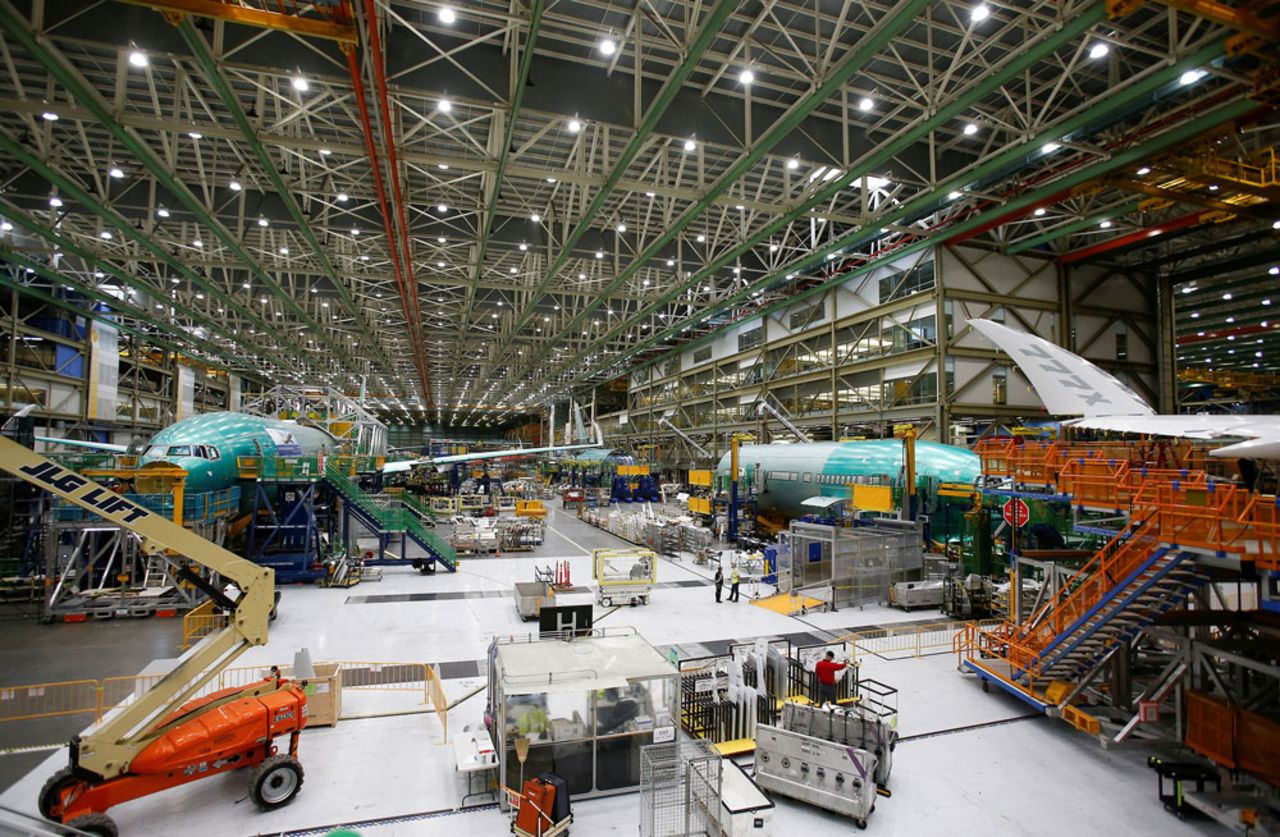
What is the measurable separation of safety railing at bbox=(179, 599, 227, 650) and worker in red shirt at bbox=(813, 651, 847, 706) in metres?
17.0

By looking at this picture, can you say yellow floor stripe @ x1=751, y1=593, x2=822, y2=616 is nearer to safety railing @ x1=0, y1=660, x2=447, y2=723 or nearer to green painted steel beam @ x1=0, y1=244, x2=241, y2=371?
safety railing @ x1=0, y1=660, x2=447, y2=723

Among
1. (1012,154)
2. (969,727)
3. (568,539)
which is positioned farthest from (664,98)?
(568,539)

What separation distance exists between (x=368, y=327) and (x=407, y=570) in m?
24.6

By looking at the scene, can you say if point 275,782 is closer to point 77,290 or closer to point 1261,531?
point 1261,531

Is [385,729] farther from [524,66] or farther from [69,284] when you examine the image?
[69,284]

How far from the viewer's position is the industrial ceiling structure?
16281 mm

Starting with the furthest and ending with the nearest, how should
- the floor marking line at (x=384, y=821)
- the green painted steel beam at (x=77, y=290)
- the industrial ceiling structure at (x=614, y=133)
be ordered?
the green painted steel beam at (x=77, y=290) < the industrial ceiling structure at (x=614, y=133) < the floor marking line at (x=384, y=821)

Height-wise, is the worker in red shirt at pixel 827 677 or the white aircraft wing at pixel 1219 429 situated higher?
the white aircraft wing at pixel 1219 429

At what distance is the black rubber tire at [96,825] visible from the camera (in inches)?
324

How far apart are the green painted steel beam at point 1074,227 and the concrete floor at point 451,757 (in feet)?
78.7

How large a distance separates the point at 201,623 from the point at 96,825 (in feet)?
39.4

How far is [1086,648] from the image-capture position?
1281 cm

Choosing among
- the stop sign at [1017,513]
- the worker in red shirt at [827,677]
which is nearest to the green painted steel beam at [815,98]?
the stop sign at [1017,513]

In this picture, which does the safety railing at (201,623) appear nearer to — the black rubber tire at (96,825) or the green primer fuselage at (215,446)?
the green primer fuselage at (215,446)
